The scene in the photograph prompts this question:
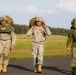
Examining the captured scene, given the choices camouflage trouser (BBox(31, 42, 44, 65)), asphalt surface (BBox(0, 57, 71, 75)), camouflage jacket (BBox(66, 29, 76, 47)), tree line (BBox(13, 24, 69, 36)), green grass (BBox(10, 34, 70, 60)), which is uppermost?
camouflage jacket (BBox(66, 29, 76, 47))

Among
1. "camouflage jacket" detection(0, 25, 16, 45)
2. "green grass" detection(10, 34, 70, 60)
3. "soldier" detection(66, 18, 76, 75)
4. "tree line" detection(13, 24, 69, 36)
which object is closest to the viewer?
"soldier" detection(66, 18, 76, 75)

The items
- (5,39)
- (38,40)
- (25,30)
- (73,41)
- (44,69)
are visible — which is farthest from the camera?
(25,30)

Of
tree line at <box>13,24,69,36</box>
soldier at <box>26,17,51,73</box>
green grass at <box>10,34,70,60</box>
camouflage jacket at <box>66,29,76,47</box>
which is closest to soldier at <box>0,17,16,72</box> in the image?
soldier at <box>26,17,51,73</box>

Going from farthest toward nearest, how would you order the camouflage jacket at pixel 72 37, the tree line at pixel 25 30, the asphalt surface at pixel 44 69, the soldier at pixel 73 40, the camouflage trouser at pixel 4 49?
the tree line at pixel 25 30 → the camouflage trouser at pixel 4 49 → the asphalt surface at pixel 44 69 → the camouflage jacket at pixel 72 37 → the soldier at pixel 73 40

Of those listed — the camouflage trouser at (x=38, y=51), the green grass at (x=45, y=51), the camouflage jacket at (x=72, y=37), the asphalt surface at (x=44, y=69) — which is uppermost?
the camouflage jacket at (x=72, y=37)

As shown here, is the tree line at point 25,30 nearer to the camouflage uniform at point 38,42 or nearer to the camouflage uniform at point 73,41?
the camouflage uniform at point 38,42

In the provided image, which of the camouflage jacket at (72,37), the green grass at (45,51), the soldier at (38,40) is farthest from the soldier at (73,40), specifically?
the green grass at (45,51)

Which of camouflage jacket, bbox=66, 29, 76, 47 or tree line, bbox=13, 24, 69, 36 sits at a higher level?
camouflage jacket, bbox=66, 29, 76, 47

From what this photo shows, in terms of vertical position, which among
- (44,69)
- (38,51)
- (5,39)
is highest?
(5,39)

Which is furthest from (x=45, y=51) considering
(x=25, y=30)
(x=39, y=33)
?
(x=25, y=30)

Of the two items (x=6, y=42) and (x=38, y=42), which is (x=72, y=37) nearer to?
(x=38, y=42)

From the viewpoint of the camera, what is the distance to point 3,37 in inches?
470

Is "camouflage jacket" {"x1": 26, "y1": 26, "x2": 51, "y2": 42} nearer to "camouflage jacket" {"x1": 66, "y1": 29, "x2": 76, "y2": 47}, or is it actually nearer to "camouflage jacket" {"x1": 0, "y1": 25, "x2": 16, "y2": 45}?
"camouflage jacket" {"x1": 0, "y1": 25, "x2": 16, "y2": 45}

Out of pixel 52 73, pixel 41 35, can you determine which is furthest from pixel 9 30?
pixel 52 73
